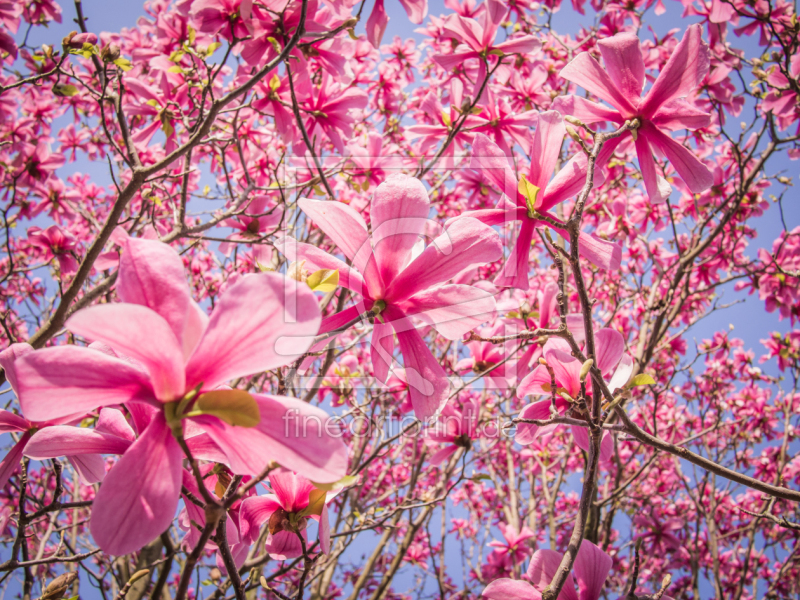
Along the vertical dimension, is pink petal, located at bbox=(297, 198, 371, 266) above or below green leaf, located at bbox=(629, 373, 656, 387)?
above

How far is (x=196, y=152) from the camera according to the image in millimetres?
2883

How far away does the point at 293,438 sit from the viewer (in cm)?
54

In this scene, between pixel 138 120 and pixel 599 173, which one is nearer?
pixel 599 173

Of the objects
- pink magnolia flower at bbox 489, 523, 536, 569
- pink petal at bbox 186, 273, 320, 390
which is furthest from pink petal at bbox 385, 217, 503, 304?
pink magnolia flower at bbox 489, 523, 536, 569

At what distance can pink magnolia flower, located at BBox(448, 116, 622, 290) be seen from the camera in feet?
3.36

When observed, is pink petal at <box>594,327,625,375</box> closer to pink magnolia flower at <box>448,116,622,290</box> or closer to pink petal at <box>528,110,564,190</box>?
pink magnolia flower at <box>448,116,622,290</box>

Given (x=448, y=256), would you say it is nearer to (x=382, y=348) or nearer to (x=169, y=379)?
(x=382, y=348)

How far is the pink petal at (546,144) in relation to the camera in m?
1.03

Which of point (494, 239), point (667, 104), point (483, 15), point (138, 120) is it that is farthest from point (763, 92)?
point (138, 120)

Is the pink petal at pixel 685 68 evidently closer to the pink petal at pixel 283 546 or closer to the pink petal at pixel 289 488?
the pink petal at pixel 289 488

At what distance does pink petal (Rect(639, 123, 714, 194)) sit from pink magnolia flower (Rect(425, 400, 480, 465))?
120cm

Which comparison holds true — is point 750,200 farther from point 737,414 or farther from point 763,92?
point 737,414

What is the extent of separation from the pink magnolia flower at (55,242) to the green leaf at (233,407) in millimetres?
2443

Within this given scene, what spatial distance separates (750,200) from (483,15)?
261 centimetres
